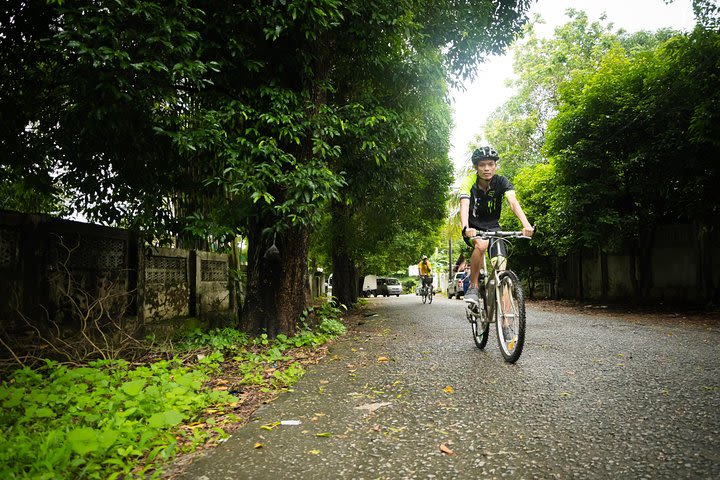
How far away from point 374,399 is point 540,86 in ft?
84.6

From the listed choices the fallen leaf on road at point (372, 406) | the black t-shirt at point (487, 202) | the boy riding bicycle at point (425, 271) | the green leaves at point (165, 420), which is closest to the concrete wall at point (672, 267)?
the boy riding bicycle at point (425, 271)

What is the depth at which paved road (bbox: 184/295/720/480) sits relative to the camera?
7.13 ft

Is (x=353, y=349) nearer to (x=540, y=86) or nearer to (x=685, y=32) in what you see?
(x=685, y=32)

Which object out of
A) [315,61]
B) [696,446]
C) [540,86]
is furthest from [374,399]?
[540,86]

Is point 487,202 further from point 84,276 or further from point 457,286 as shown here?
point 457,286

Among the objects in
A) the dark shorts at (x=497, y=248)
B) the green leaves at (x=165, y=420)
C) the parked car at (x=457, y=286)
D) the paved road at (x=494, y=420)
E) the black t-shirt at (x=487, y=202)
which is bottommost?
the parked car at (x=457, y=286)

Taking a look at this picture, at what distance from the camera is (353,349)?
237 inches

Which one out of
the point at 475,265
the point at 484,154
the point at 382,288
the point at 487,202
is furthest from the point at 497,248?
the point at 382,288

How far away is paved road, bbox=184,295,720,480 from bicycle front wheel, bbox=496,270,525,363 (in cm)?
15

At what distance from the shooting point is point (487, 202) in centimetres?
498

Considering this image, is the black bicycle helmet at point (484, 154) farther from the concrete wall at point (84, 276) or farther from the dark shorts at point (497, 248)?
the concrete wall at point (84, 276)

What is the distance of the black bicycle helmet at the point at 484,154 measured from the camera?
4.93 metres

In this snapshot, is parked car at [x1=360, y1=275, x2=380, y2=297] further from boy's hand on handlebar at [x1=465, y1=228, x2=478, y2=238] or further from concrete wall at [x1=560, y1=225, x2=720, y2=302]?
boy's hand on handlebar at [x1=465, y1=228, x2=478, y2=238]

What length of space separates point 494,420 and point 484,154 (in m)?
3.05
